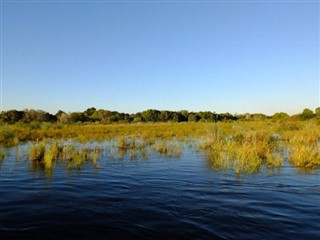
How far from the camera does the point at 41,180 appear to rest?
30.3ft

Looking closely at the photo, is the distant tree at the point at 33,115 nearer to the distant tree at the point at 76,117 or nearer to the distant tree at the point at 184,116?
the distant tree at the point at 76,117

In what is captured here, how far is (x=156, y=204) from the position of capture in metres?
6.81

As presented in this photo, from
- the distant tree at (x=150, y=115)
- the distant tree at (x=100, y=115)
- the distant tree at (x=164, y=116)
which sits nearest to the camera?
the distant tree at (x=100, y=115)

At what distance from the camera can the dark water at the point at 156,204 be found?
17.1ft

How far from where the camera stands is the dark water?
5.22m

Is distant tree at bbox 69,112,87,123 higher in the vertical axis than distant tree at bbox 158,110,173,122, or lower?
lower

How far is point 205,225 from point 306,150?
30.5ft

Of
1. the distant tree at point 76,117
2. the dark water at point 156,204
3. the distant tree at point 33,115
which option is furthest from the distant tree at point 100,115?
the dark water at point 156,204

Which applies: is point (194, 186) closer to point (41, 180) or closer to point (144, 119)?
point (41, 180)

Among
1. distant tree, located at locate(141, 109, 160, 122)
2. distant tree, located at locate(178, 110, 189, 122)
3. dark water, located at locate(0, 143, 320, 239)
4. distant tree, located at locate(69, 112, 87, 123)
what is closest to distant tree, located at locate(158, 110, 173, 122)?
distant tree, located at locate(141, 109, 160, 122)

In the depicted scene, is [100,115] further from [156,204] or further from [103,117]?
[156,204]

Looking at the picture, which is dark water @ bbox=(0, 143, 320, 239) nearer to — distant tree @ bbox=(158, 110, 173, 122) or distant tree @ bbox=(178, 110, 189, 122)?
distant tree @ bbox=(158, 110, 173, 122)

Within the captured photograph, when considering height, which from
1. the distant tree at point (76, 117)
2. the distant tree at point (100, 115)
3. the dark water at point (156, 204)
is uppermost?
the distant tree at point (100, 115)

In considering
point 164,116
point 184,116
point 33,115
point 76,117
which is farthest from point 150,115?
point 33,115
